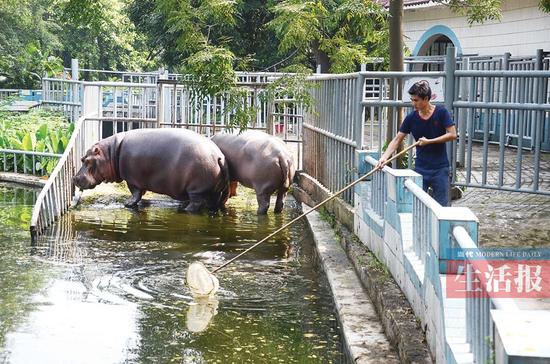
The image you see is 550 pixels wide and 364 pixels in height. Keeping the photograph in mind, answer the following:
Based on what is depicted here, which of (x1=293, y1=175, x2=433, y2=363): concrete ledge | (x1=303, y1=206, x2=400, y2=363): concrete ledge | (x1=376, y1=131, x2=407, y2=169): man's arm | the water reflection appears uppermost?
(x1=376, y1=131, x2=407, y2=169): man's arm

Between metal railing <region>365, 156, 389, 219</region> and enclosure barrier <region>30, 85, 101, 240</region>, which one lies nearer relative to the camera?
metal railing <region>365, 156, 389, 219</region>

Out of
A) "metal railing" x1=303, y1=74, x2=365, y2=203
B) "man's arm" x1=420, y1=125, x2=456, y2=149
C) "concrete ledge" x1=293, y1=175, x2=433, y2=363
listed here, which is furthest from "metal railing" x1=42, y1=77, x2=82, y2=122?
"man's arm" x1=420, y1=125, x2=456, y2=149

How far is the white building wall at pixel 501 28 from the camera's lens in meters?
19.2

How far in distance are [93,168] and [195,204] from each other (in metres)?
1.88

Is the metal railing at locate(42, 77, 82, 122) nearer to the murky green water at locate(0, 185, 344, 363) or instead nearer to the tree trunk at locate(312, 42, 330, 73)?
the tree trunk at locate(312, 42, 330, 73)

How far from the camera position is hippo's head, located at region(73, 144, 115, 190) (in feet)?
51.5

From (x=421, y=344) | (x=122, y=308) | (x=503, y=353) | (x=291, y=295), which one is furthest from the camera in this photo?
→ (x=291, y=295)

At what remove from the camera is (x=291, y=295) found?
9656mm

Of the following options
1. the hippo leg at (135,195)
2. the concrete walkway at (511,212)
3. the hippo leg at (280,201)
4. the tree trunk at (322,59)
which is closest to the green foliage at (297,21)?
the hippo leg at (280,201)

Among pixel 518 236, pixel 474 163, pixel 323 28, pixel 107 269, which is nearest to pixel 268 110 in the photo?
pixel 323 28

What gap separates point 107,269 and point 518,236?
4.36 m

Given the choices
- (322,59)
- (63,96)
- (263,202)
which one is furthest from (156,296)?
(322,59)

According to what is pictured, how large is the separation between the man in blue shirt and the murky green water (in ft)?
4.93

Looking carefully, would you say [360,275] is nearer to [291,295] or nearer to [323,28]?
[291,295]
